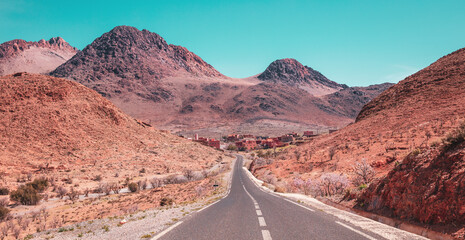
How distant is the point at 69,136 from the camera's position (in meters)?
43.9

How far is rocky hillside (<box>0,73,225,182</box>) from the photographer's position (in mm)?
37219

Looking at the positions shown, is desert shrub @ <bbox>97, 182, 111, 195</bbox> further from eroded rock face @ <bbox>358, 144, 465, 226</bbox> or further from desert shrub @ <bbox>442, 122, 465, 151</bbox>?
desert shrub @ <bbox>442, 122, 465, 151</bbox>

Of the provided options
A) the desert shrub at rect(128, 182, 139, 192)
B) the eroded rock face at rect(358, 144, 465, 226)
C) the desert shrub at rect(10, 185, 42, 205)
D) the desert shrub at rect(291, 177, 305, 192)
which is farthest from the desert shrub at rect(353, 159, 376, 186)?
the desert shrub at rect(10, 185, 42, 205)

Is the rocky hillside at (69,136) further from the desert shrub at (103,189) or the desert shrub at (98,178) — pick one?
the desert shrub at (103,189)

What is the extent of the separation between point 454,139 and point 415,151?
1.56 meters

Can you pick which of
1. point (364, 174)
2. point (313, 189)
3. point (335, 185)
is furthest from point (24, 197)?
point (364, 174)

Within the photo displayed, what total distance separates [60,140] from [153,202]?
27.4 m

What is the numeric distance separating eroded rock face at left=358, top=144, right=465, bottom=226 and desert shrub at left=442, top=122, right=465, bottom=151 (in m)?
0.29

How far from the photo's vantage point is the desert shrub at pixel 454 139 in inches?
322

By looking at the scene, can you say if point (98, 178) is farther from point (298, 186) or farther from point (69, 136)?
point (298, 186)

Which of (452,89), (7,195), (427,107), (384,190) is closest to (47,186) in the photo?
(7,195)

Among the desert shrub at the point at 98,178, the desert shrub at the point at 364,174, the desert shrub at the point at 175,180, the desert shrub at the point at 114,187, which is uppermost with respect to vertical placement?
the desert shrub at the point at 364,174

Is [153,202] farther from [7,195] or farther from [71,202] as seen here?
[7,195]

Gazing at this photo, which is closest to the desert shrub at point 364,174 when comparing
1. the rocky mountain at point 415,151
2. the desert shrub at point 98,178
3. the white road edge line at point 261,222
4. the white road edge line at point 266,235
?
the rocky mountain at point 415,151
